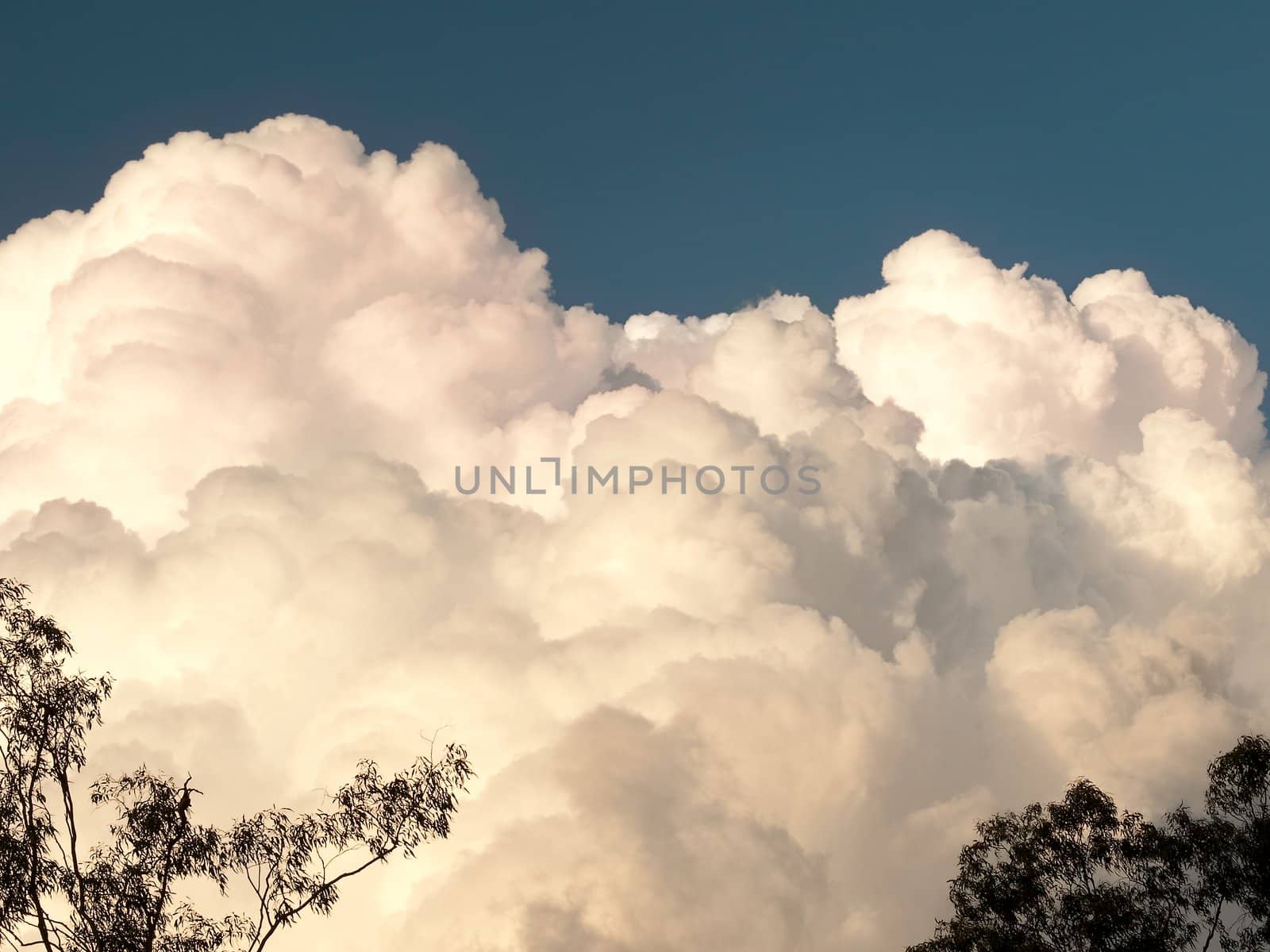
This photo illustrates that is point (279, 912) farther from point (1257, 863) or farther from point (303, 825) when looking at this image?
point (1257, 863)

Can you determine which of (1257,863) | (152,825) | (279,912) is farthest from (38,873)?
(1257,863)

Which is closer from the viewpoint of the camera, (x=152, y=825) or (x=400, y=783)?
(x=152, y=825)

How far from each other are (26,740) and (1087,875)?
3602cm

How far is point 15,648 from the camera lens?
93.7 ft

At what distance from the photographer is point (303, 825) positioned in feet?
95.7

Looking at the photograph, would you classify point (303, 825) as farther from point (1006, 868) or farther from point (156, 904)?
point (1006, 868)

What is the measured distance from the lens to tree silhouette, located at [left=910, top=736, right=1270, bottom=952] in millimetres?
45062

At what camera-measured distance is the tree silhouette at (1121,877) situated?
1774 inches

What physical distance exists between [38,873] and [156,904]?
98.9 inches

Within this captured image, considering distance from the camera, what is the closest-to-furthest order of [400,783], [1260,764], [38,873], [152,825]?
[38,873] → [152,825] → [400,783] → [1260,764]

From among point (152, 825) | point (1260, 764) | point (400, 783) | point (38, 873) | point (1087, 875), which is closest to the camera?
point (38, 873)

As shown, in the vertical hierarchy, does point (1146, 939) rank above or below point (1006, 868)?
below

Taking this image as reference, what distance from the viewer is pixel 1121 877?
155 feet

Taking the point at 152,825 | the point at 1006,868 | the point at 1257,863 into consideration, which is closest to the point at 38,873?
the point at 152,825
